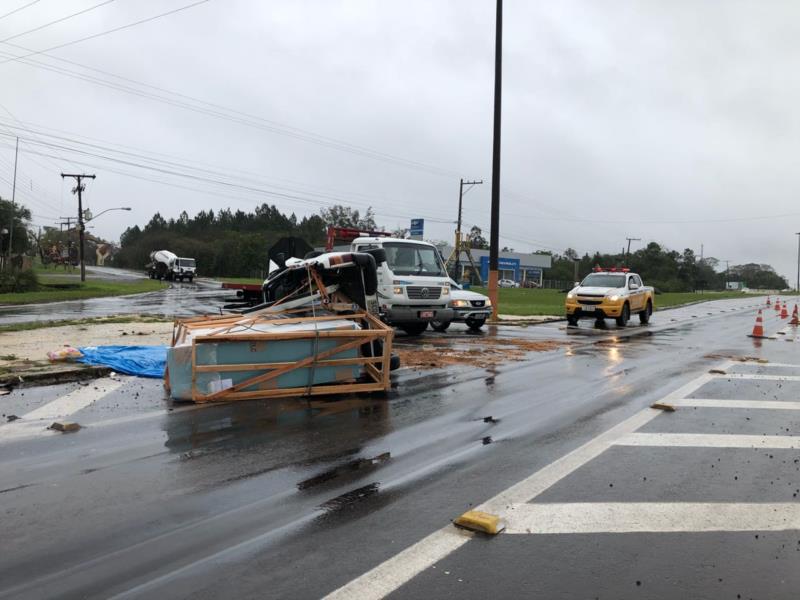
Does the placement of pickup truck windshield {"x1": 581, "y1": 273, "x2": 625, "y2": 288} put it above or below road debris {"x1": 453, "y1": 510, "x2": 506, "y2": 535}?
above

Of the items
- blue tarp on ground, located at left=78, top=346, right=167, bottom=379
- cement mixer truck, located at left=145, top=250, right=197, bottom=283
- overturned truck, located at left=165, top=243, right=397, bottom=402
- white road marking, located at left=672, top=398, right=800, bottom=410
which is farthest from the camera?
cement mixer truck, located at left=145, top=250, right=197, bottom=283

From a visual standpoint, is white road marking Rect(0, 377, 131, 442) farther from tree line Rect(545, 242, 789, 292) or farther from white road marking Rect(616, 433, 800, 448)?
tree line Rect(545, 242, 789, 292)

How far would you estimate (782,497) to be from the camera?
14.7 ft

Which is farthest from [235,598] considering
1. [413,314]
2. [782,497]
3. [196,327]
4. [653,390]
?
[413,314]

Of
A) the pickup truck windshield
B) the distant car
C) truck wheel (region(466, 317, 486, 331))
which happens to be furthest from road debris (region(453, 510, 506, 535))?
the pickup truck windshield

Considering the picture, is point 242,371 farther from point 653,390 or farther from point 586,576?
point 653,390

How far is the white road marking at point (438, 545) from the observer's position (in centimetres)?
309

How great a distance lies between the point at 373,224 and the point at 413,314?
382 ft

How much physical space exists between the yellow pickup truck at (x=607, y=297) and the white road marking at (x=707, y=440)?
47.4 ft

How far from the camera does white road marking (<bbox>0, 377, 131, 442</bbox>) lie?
585 centimetres

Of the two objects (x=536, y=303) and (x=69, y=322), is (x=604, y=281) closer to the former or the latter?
(x=536, y=303)

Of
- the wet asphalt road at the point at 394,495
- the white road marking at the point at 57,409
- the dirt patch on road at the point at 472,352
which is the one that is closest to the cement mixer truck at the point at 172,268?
the dirt patch on road at the point at 472,352

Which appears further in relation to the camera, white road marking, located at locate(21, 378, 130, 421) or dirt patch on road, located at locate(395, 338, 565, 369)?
dirt patch on road, located at locate(395, 338, 565, 369)

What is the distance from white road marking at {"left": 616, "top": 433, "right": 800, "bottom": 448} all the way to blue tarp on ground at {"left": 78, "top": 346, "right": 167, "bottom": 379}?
257 inches
